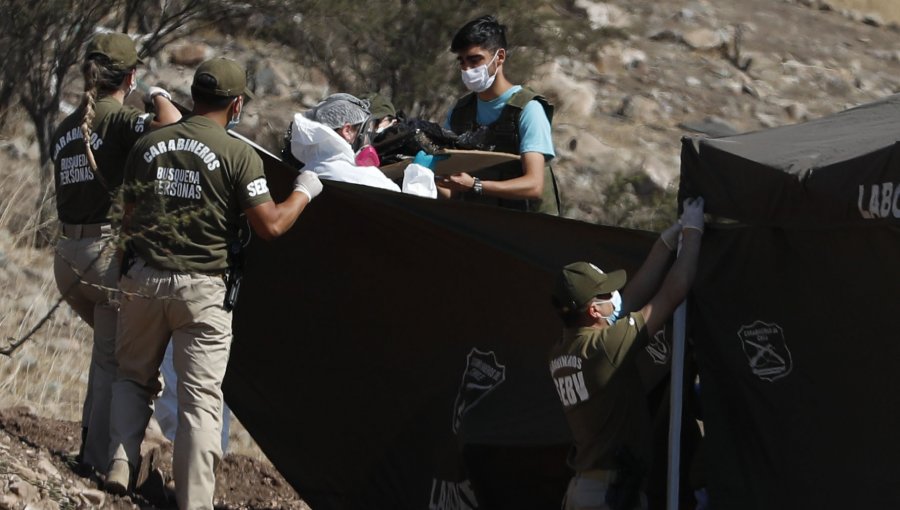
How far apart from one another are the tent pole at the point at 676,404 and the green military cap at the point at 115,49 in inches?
104

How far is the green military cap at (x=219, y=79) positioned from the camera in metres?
5.38

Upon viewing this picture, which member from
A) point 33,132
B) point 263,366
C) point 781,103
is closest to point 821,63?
point 781,103

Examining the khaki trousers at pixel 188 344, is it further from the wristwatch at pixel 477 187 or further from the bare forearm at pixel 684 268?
the bare forearm at pixel 684 268

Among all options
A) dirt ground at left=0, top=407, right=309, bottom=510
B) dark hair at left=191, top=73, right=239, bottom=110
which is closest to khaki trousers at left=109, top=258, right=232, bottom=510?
dirt ground at left=0, top=407, right=309, bottom=510

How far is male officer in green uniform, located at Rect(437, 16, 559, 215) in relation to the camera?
6.06 meters

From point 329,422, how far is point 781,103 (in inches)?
705

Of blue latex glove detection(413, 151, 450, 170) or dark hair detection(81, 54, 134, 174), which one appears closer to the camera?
dark hair detection(81, 54, 134, 174)

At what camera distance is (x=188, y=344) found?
5473 mm

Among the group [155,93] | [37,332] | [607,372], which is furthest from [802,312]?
[37,332]

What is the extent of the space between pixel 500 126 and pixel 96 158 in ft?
5.86

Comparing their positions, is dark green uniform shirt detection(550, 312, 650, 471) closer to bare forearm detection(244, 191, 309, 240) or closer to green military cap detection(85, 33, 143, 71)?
bare forearm detection(244, 191, 309, 240)

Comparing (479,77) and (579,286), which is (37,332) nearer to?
(479,77)

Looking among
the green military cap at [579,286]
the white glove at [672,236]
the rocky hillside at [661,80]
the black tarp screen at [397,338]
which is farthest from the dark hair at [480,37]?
the rocky hillside at [661,80]

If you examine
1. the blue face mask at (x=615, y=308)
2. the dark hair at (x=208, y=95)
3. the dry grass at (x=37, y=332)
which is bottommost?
the dry grass at (x=37, y=332)
